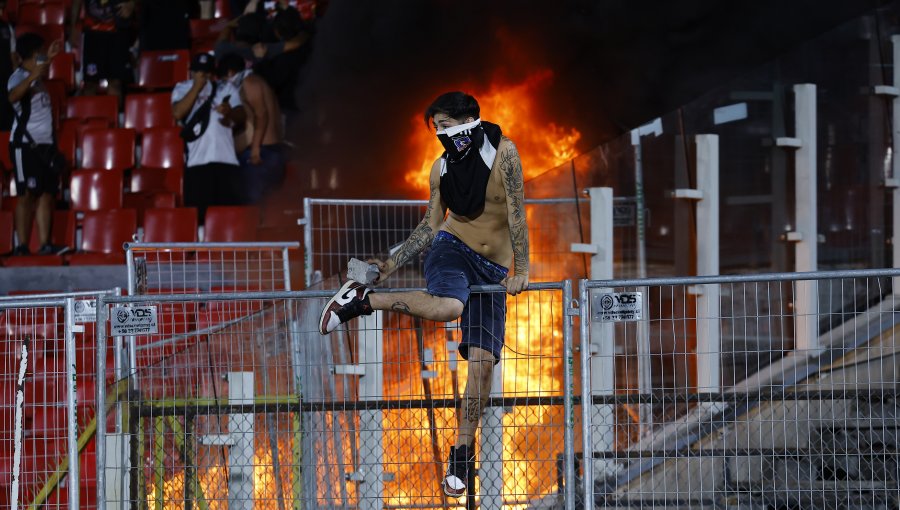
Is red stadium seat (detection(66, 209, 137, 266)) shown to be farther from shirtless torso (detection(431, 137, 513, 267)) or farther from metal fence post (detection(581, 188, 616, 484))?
shirtless torso (detection(431, 137, 513, 267))

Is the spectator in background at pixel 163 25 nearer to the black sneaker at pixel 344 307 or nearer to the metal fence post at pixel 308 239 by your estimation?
the metal fence post at pixel 308 239

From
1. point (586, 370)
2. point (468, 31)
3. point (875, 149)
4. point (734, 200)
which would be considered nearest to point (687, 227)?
point (734, 200)

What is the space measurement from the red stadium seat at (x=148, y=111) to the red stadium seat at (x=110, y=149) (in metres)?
0.32

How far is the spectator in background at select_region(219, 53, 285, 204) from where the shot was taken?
465 inches

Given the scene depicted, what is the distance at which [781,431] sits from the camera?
7008 millimetres

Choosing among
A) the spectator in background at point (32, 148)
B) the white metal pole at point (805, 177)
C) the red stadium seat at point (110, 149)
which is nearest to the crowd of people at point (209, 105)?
the spectator in background at point (32, 148)

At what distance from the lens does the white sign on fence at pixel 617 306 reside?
5.30 metres

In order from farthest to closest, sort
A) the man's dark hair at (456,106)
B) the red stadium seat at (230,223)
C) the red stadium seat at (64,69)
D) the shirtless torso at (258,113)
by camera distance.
Result: the red stadium seat at (64,69)
the shirtless torso at (258,113)
the red stadium seat at (230,223)
the man's dark hair at (456,106)

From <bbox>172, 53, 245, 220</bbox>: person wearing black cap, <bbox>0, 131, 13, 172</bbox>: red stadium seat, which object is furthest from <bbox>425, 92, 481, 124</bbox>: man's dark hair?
<bbox>0, 131, 13, 172</bbox>: red stadium seat

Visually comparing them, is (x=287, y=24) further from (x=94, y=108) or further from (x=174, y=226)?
(x=174, y=226)

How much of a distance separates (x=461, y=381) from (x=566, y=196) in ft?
5.29

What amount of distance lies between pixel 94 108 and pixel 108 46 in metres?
0.75

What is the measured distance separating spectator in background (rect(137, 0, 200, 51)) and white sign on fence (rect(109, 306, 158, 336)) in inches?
325

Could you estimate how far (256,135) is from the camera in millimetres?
11820
